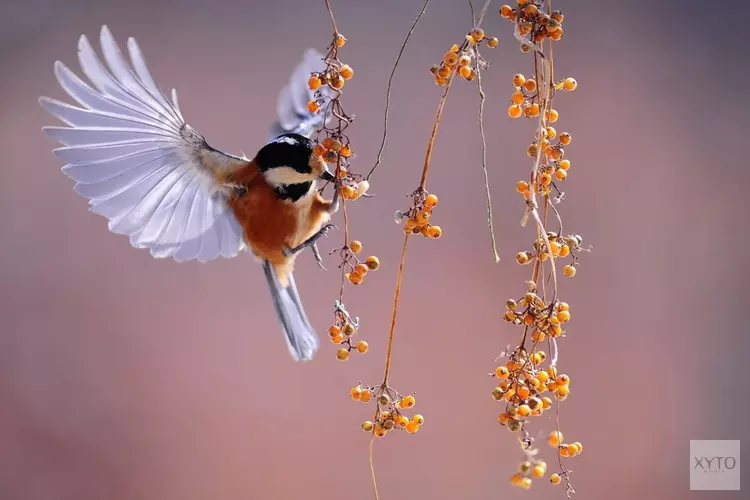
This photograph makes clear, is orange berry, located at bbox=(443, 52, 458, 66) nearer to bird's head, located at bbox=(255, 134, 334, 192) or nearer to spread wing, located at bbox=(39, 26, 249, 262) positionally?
bird's head, located at bbox=(255, 134, 334, 192)

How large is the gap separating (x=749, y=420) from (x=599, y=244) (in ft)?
2.11

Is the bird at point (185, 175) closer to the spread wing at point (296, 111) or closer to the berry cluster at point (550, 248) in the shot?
the spread wing at point (296, 111)

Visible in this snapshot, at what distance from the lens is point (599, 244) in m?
1.99

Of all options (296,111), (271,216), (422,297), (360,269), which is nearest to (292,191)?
(271,216)

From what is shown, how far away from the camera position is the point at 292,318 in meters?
→ 1.18

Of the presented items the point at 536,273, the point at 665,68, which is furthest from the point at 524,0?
the point at 665,68

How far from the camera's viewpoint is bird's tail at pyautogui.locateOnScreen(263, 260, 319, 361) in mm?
1145

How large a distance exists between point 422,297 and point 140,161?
110 cm

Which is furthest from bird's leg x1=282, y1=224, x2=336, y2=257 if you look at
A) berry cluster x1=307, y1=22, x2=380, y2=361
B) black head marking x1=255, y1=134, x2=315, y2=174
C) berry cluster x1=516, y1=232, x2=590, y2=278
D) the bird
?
berry cluster x1=516, y1=232, x2=590, y2=278

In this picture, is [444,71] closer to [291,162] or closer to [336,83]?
[336,83]

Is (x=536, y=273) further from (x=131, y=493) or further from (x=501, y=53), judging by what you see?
(x=131, y=493)

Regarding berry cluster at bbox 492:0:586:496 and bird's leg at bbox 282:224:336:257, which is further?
bird's leg at bbox 282:224:336:257

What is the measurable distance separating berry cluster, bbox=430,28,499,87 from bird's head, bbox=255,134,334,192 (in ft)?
0.93

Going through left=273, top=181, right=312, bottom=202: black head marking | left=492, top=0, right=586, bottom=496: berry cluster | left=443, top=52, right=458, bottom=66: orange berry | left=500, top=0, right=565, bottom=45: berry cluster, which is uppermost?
left=273, top=181, right=312, bottom=202: black head marking
